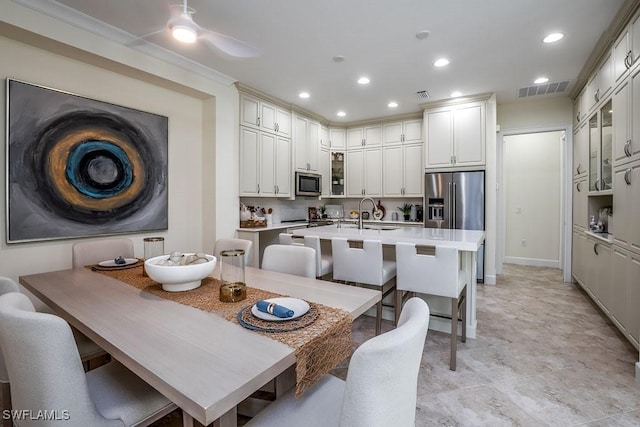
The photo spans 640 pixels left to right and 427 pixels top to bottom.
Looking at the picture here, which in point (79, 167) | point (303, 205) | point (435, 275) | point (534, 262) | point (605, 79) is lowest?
point (534, 262)

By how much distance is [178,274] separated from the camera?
1.42 metres

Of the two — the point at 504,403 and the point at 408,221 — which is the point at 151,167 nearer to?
the point at 504,403

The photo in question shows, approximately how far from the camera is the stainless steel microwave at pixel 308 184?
4.84m

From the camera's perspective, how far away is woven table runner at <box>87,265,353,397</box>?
933 millimetres

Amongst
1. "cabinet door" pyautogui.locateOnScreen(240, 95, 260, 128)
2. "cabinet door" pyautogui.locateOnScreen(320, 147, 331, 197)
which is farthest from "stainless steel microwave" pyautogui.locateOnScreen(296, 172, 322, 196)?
"cabinet door" pyautogui.locateOnScreen(240, 95, 260, 128)

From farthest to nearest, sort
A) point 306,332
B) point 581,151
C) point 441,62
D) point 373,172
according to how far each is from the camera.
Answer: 1. point 373,172
2. point 581,151
3. point 441,62
4. point 306,332

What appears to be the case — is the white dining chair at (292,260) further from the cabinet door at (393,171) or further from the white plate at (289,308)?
the cabinet door at (393,171)

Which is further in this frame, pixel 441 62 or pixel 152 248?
pixel 441 62

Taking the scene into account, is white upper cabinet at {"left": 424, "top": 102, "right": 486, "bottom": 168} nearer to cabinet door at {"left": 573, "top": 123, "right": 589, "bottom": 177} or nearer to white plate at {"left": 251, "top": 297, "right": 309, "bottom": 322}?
cabinet door at {"left": 573, "top": 123, "right": 589, "bottom": 177}

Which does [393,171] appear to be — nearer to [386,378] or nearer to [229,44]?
[229,44]

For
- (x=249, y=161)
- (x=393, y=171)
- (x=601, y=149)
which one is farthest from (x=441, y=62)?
(x=249, y=161)

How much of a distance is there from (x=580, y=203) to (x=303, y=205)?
399cm

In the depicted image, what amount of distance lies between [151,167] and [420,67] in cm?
310

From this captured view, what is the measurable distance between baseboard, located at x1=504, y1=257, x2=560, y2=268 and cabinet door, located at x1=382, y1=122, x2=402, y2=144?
10.4 ft
